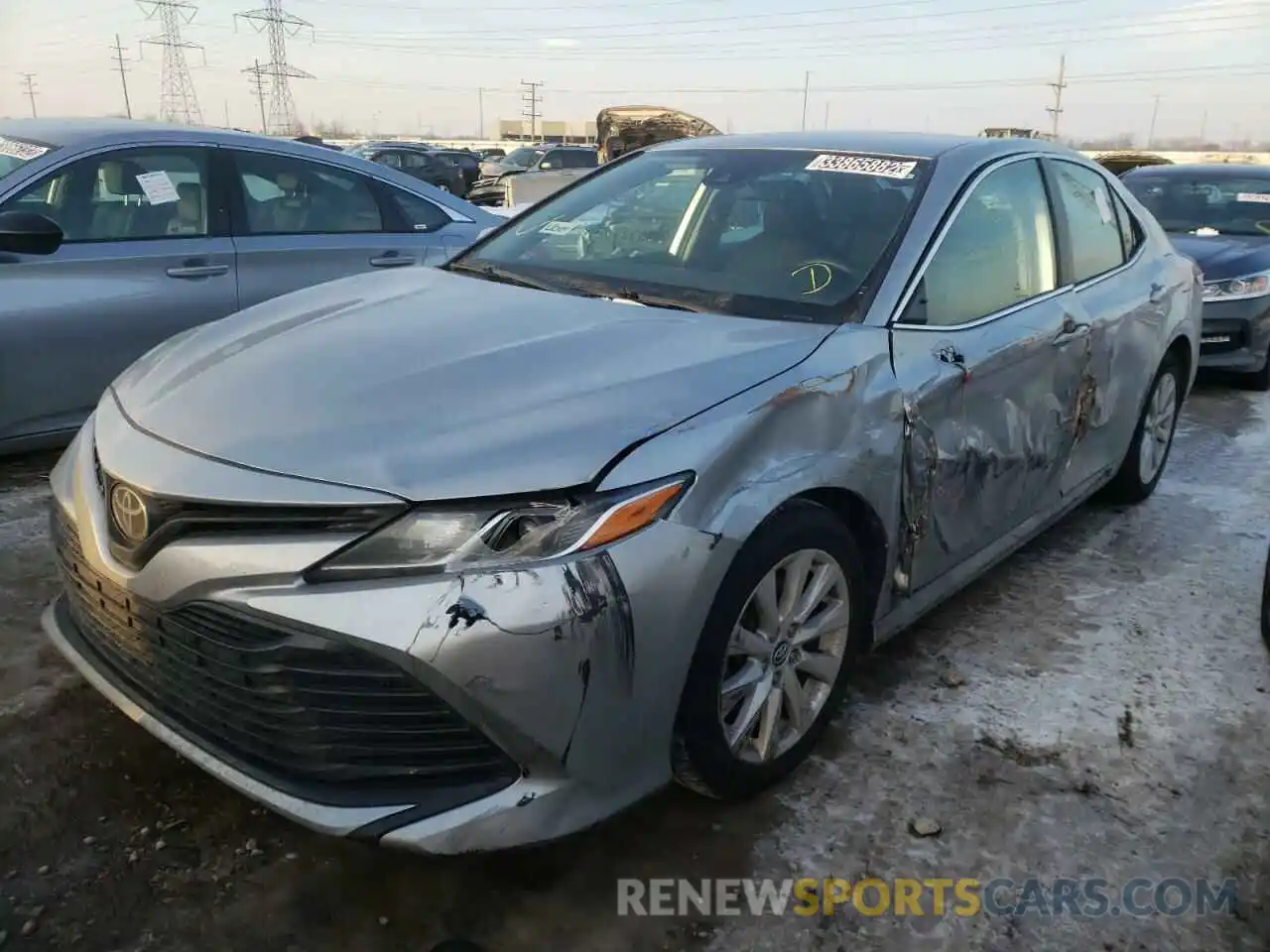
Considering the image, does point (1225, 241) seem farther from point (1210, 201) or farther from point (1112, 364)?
point (1112, 364)

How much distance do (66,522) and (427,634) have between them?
102 centimetres

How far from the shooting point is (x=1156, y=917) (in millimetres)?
2158

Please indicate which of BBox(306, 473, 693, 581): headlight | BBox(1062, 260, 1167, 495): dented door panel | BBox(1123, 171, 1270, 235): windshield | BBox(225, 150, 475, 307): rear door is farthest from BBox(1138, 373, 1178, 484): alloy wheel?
BBox(1123, 171, 1270, 235): windshield

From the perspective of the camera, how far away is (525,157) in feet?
85.0

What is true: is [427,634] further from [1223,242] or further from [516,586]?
[1223,242]

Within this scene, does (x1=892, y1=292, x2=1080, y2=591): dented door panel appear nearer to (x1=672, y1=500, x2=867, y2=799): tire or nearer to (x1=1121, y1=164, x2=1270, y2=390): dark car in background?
(x1=672, y1=500, x2=867, y2=799): tire

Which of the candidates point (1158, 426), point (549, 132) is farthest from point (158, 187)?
point (549, 132)

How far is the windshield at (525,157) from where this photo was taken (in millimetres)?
25123

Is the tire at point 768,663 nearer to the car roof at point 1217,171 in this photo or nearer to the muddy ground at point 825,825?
the muddy ground at point 825,825

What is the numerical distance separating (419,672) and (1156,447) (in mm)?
3875

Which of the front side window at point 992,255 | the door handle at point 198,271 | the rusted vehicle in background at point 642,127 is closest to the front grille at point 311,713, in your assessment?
the front side window at point 992,255

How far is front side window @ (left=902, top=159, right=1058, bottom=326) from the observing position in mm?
2812

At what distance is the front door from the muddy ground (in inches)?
17.4

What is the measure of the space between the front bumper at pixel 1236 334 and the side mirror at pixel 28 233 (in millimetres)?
6460
